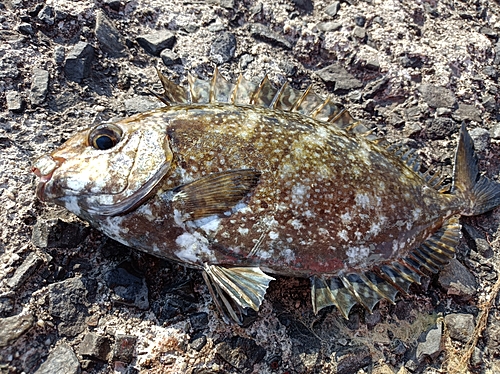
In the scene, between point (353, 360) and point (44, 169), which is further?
point (353, 360)

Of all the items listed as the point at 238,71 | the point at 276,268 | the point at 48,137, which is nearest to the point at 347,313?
the point at 276,268

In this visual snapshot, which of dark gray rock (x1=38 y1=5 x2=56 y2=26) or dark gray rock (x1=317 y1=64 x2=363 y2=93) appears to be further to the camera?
dark gray rock (x1=317 y1=64 x2=363 y2=93)

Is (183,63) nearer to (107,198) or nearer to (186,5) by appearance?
(186,5)

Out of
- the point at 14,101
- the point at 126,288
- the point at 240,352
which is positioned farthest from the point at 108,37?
the point at 240,352

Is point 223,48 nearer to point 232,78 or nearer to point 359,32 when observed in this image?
point 232,78

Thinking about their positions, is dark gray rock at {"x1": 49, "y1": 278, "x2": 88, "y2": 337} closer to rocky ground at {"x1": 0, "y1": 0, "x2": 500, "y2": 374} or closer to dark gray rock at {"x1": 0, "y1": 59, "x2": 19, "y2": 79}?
rocky ground at {"x1": 0, "y1": 0, "x2": 500, "y2": 374}

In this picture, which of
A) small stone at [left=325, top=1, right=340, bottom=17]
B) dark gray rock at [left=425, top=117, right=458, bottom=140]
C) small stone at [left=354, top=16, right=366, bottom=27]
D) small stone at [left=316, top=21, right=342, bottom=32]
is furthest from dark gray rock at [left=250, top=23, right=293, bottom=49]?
dark gray rock at [left=425, top=117, right=458, bottom=140]

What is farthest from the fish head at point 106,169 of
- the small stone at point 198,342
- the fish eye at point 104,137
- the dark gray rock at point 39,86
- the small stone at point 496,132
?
the small stone at point 496,132
